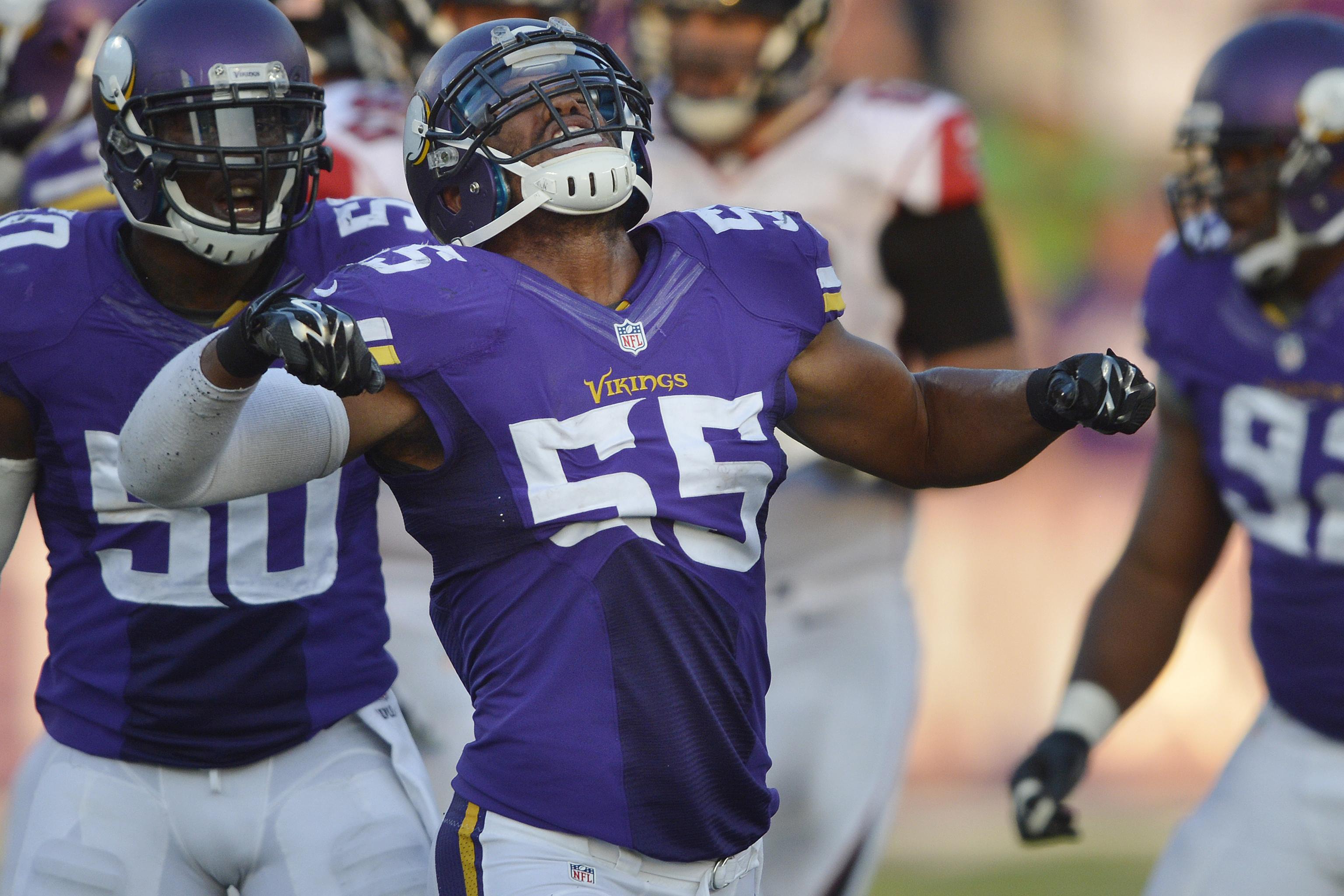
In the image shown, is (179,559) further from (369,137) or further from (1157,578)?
(1157,578)

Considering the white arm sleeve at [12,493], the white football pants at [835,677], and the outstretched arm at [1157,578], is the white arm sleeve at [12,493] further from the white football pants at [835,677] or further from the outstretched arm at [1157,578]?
the white football pants at [835,677]

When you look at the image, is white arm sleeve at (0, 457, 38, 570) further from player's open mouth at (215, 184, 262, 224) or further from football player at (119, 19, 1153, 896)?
football player at (119, 19, 1153, 896)

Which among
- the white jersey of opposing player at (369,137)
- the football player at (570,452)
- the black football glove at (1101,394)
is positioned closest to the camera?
the football player at (570,452)

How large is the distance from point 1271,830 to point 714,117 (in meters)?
2.18

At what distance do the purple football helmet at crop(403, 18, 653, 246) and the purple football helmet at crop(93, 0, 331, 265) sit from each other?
26 cm

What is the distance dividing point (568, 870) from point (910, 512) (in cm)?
266

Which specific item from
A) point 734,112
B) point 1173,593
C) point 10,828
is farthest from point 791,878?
point 10,828

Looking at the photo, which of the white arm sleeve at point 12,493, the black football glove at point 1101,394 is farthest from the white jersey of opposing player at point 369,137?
the black football glove at point 1101,394

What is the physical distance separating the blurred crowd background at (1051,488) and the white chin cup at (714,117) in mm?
1332

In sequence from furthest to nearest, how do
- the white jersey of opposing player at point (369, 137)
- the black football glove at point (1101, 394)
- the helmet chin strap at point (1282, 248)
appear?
the white jersey of opposing player at point (369, 137), the helmet chin strap at point (1282, 248), the black football glove at point (1101, 394)

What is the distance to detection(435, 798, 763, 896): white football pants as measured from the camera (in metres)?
2.13

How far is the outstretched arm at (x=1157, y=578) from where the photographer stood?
3586 millimetres

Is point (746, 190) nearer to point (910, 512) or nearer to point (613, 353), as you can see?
point (910, 512)

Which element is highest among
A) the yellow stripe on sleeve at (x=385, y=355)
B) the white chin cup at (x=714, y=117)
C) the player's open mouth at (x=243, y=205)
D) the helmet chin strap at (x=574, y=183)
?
the helmet chin strap at (x=574, y=183)
